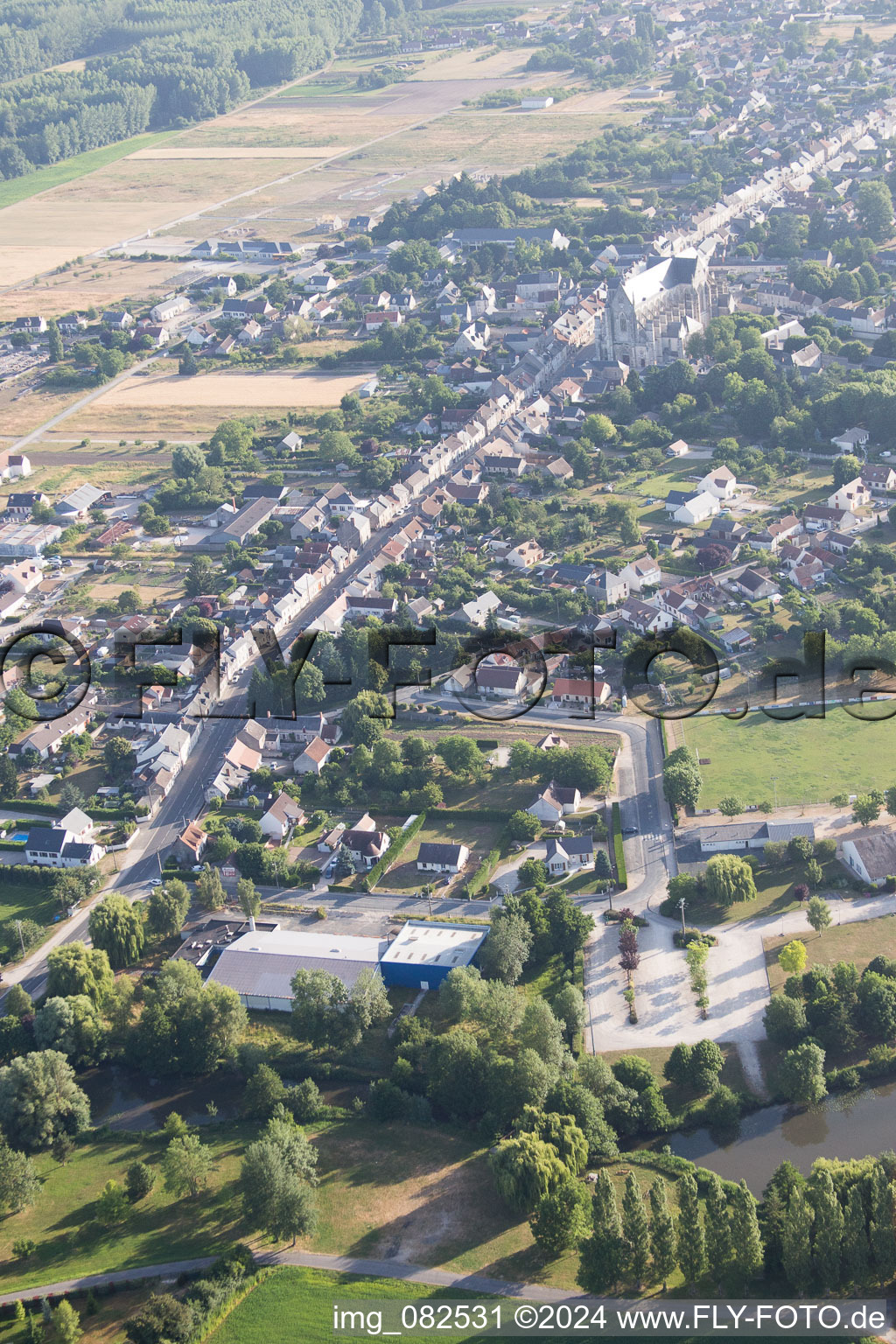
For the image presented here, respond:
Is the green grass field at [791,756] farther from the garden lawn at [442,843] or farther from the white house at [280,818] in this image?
the white house at [280,818]

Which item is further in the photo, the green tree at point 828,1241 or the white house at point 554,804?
the white house at point 554,804

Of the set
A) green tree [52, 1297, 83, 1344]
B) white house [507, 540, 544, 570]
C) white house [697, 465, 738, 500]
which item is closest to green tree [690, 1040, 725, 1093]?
green tree [52, 1297, 83, 1344]

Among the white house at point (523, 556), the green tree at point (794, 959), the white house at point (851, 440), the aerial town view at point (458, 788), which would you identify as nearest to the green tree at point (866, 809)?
the aerial town view at point (458, 788)

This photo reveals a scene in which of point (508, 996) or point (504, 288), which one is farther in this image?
point (504, 288)

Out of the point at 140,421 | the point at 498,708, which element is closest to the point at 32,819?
the point at 498,708

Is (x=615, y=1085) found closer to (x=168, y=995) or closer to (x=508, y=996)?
(x=508, y=996)

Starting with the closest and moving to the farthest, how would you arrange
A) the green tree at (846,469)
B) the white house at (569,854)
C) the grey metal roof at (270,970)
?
the grey metal roof at (270,970), the white house at (569,854), the green tree at (846,469)
